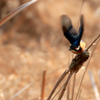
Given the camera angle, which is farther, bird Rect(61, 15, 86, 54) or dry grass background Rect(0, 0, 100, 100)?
dry grass background Rect(0, 0, 100, 100)

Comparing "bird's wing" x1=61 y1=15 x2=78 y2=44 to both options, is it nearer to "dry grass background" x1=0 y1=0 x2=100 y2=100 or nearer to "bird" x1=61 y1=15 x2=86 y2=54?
"bird" x1=61 y1=15 x2=86 y2=54

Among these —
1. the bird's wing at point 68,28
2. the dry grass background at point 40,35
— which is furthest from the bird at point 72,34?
the dry grass background at point 40,35

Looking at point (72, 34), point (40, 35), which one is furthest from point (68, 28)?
point (40, 35)

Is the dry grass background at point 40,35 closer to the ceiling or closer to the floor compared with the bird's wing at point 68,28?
closer to the ceiling

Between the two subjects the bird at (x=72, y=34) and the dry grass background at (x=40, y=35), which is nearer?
the bird at (x=72, y=34)

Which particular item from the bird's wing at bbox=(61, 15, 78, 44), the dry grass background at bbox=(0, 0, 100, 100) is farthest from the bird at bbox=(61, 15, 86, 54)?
the dry grass background at bbox=(0, 0, 100, 100)

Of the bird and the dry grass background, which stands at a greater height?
the dry grass background

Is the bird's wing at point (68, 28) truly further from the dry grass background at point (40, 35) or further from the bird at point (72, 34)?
the dry grass background at point (40, 35)

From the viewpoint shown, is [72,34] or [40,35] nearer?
[72,34]

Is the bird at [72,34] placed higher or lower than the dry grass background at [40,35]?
lower

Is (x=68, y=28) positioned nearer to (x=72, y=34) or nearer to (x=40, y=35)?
(x=72, y=34)

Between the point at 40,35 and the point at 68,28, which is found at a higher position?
the point at 40,35

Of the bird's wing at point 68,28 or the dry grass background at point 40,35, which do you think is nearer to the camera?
the bird's wing at point 68,28
